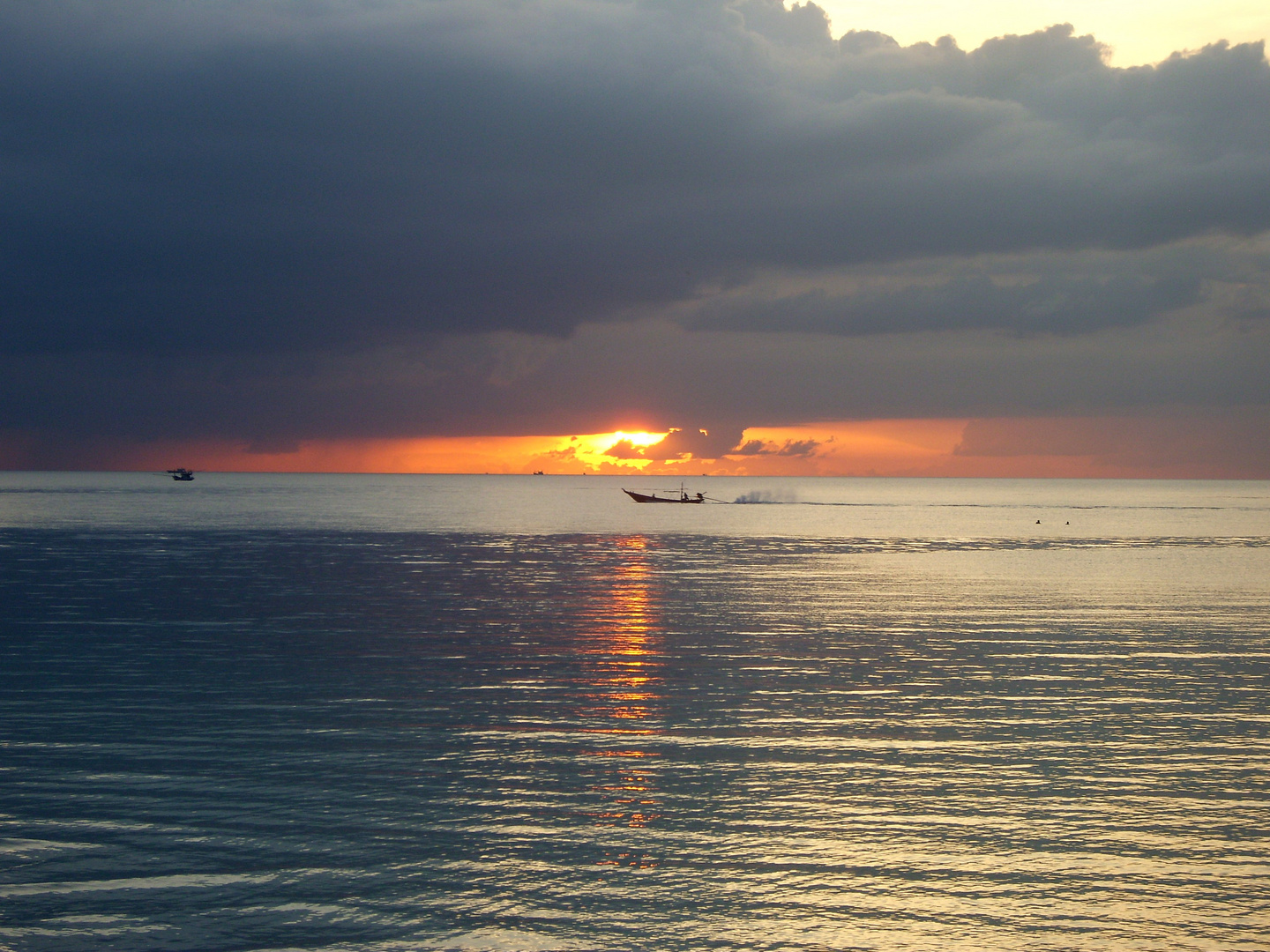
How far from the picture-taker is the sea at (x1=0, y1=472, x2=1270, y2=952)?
15344 millimetres

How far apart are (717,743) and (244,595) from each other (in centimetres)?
4146

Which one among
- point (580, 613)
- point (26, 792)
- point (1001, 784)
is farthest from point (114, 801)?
point (580, 613)

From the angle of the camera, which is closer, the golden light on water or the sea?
the sea

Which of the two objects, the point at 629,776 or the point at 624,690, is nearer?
the point at 629,776

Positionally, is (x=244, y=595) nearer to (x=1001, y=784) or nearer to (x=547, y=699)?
(x=547, y=699)

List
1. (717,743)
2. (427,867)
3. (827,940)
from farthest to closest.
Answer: (717,743)
(427,867)
(827,940)

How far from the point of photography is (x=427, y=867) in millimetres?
17203

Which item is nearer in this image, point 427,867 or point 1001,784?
point 427,867

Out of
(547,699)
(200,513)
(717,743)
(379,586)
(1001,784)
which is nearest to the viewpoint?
(1001,784)

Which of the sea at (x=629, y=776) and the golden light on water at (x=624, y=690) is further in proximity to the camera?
the golden light on water at (x=624, y=690)

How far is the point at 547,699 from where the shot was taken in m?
31.3

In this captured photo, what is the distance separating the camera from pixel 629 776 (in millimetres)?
22703

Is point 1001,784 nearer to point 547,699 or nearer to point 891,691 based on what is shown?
point 891,691

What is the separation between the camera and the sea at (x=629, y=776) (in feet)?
50.3
